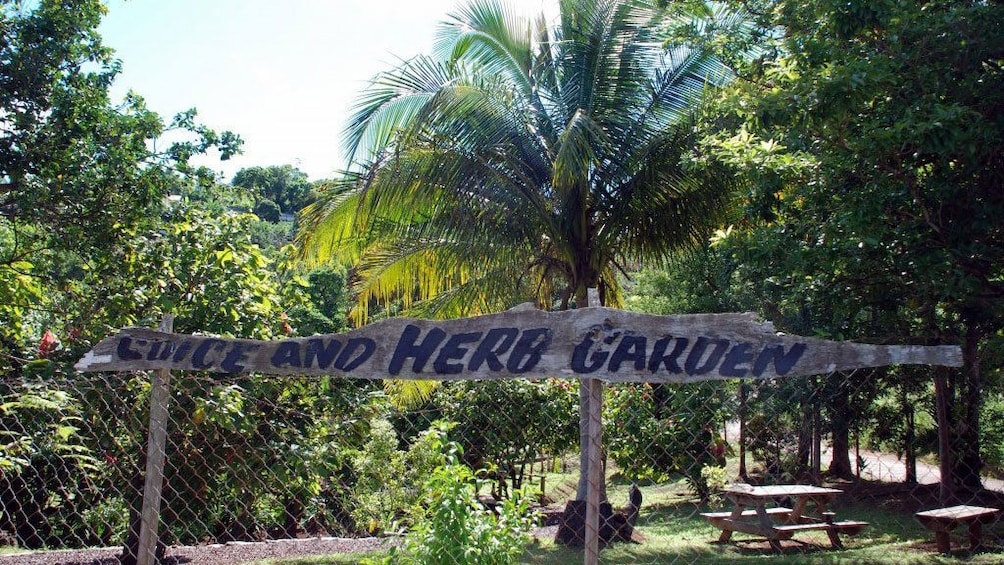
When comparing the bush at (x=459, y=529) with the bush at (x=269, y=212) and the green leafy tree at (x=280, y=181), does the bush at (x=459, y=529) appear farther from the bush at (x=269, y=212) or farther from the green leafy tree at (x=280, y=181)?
the green leafy tree at (x=280, y=181)

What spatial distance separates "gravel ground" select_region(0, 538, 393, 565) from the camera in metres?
8.15

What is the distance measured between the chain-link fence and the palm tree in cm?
205

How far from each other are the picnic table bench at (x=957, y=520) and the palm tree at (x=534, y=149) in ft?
12.3

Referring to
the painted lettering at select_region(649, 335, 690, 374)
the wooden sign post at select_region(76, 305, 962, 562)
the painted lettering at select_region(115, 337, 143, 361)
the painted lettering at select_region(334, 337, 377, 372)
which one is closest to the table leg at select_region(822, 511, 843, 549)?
the wooden sign post at select_region(76, 305, 962, 562)

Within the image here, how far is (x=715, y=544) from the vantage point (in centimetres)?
996

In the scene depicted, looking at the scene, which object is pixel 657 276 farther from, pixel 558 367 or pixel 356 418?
pixel 558 367

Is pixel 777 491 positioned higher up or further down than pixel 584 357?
further down

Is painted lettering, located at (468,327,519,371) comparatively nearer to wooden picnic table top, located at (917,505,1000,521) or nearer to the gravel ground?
wooden picnic table top, located at (917,505,1000,521)

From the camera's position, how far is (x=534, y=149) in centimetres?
1034

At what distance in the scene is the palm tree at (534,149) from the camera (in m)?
9.72

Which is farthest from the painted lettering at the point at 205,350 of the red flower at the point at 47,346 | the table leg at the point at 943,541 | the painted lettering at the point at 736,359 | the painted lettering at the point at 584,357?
the table leg at the point at 943,541

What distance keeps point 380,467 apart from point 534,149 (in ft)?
Result: 13.8

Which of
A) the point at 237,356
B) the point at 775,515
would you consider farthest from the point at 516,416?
the point at 237,356

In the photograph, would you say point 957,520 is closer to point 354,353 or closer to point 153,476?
point 354,353
